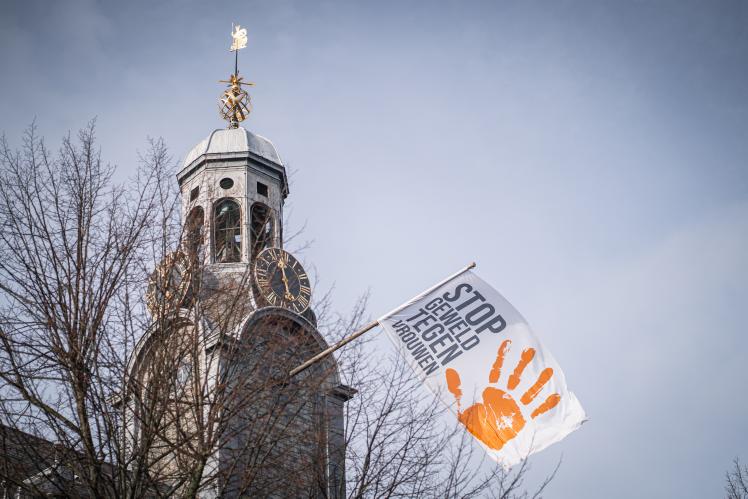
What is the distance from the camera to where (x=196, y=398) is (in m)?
14.3

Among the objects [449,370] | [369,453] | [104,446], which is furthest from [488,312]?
[104,446]

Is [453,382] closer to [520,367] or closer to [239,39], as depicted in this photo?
[520,367]

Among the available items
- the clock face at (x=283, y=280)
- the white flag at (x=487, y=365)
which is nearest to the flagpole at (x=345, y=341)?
the white flag at (x=487, y=365)

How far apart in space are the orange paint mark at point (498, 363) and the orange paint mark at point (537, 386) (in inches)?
24.4

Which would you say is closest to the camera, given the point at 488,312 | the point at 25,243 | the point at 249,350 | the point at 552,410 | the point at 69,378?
the point at 69,378

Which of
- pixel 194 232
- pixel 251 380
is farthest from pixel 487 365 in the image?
pixel 194 232

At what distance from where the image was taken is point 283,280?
3058 cm

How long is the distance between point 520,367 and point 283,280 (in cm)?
1416

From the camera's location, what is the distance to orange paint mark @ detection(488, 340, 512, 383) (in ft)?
57.0

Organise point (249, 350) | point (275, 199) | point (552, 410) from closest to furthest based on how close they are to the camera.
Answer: point (249, 350) → point (552, 410) → point (275, 199)

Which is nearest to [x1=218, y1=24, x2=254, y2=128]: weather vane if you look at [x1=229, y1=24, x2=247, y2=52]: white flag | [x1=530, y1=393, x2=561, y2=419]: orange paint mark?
[x1=229, y1=24, x2=247, y2=52]: white flag

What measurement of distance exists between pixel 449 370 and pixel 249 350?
13.0 feet

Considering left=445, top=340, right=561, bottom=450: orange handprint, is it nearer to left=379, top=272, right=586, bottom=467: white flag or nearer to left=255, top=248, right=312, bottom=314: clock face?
left=379, top=272, right=586, bottom=467: white flag

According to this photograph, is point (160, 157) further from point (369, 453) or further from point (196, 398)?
point (369, 453)
